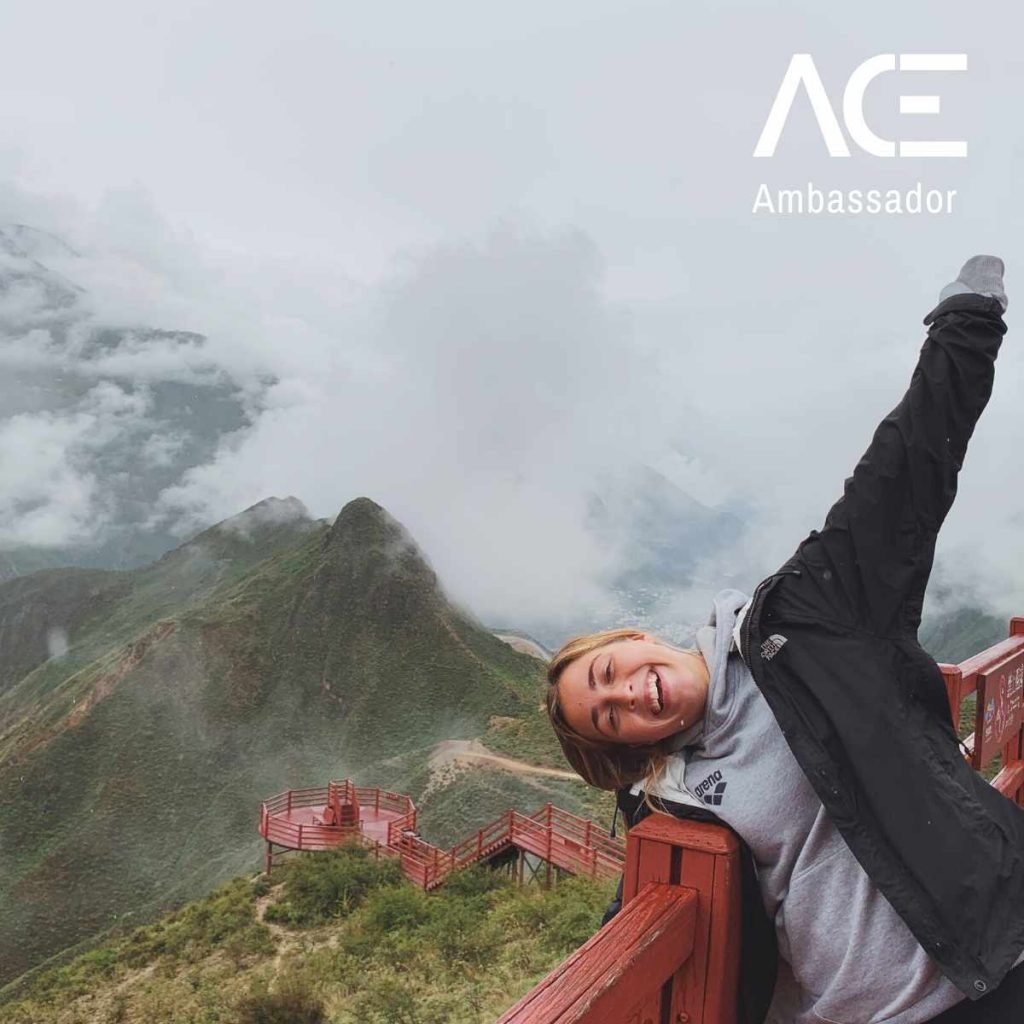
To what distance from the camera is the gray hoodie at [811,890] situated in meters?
1.59

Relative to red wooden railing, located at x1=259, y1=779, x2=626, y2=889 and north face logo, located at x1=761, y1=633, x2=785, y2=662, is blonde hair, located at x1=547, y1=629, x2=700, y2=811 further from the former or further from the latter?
red wooden railing, located at x1=259, y1=779, x2=626, y2=889

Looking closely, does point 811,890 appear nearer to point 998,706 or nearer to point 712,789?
point 712,789

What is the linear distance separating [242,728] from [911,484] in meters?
43.4

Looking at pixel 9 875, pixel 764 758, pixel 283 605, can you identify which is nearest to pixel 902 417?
pixel 764 758

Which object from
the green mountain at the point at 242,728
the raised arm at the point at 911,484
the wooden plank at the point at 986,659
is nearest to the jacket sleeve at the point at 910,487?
the raised arm at the point at 911,484

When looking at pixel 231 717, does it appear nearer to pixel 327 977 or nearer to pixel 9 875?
pixel 9 875

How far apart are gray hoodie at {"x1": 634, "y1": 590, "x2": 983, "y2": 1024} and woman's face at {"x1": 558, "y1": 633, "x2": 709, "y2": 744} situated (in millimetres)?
92

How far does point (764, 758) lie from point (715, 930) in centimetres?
33

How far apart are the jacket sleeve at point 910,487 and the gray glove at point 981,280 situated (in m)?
0.03

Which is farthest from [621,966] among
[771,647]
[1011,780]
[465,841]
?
[465,841]

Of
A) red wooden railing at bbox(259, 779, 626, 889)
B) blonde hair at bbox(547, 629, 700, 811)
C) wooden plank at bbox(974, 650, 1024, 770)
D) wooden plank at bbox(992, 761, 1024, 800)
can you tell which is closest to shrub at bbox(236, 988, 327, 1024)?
red wooden railing at bbox(259, 779, 626, 889)

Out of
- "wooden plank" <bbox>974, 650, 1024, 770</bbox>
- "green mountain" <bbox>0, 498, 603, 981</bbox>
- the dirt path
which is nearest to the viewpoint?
"wooden plank" <bbox>974, 650, 1024, 770</bbox>

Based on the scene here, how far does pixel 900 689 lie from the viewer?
1667 millimetres

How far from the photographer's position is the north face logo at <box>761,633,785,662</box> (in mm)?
1691
